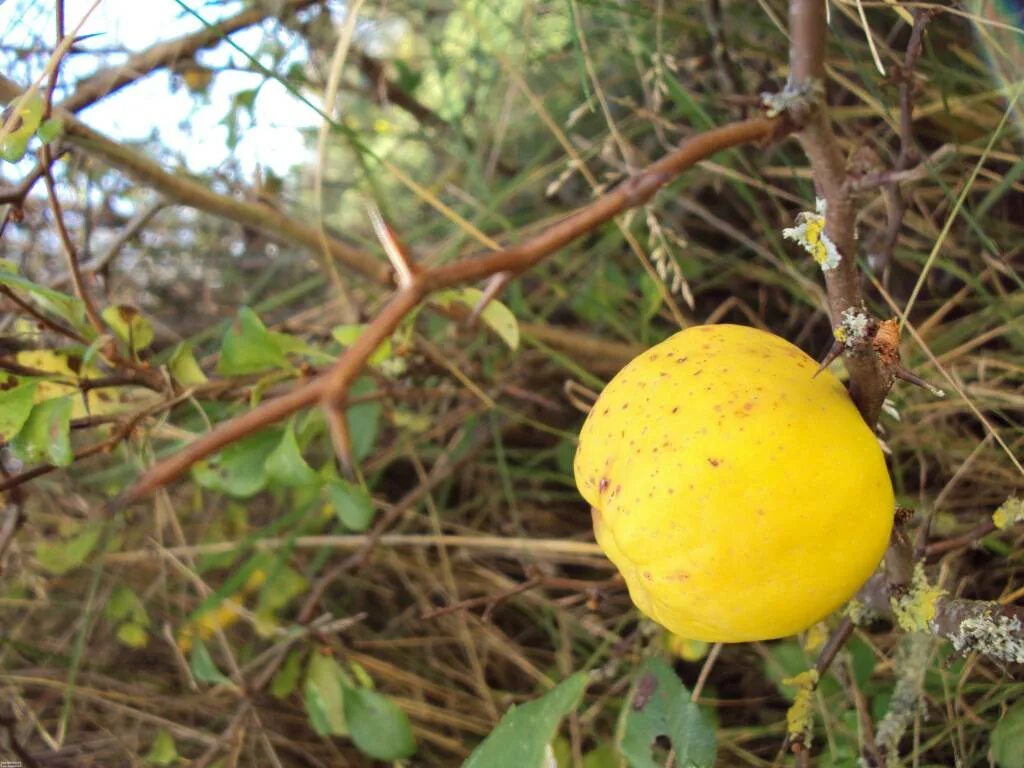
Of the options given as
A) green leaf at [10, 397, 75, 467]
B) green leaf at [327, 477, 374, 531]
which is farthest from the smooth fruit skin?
green leaf at [10, 397, 75, 467]

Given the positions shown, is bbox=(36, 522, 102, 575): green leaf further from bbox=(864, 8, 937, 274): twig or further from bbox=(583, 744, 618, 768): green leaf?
bbox=(864, 8, 937, 274): twig

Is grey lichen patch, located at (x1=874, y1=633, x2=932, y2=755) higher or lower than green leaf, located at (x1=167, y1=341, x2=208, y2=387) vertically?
lower

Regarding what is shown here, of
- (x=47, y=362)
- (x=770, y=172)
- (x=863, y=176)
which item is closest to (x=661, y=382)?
(x=863, y=176)

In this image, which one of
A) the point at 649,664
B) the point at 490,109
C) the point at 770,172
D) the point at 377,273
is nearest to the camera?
the point at 649,664

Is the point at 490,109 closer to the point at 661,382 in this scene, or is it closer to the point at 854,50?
the point at 854,50

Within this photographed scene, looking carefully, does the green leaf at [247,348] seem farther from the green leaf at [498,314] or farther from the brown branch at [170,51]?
the brown branch at [170,51]

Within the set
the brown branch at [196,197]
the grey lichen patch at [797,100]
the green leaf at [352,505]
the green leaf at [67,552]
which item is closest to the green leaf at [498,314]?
the brown branch at [196,197]
